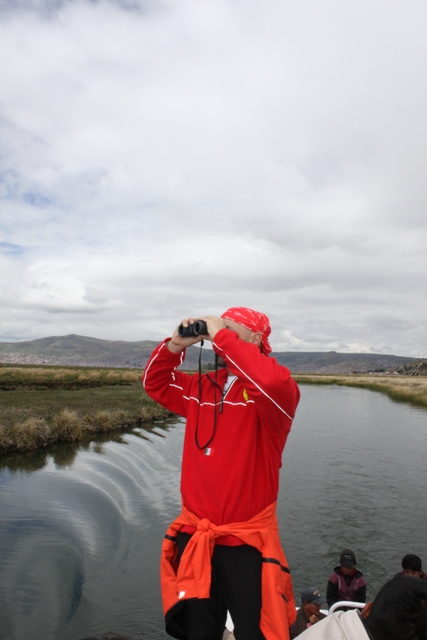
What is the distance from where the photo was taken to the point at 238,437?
2881mm

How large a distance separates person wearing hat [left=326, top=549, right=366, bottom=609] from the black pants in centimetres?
379

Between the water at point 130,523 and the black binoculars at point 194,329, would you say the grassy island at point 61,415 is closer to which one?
the water at point 130,523

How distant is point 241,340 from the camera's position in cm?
278

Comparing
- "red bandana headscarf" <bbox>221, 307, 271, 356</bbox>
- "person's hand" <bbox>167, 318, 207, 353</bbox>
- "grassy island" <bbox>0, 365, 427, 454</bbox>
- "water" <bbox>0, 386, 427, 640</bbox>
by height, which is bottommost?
"water" <bbox>0, 386, 427, 640</bbox>

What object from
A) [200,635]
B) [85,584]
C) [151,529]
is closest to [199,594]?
[200,635]

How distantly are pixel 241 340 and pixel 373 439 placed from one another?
70.9 feet

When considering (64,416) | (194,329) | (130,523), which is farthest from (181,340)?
(64,416)

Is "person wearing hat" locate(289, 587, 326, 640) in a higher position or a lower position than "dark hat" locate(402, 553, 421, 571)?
lower

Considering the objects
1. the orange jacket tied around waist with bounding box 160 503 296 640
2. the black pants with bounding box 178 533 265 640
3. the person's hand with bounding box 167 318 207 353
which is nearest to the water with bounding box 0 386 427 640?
the black pants with bounding box 178 533 265 640

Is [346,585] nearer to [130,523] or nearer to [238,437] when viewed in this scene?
[238,437]

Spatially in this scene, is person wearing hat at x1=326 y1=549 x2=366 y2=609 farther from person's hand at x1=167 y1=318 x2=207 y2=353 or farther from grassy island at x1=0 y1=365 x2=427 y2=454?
grassy island at x1=0 y1=365 x2=427 y2=454

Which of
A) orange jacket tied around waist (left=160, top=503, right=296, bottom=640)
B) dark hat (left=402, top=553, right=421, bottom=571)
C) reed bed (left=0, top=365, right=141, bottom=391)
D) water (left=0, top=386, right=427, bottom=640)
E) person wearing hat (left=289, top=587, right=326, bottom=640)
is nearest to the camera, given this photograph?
orange jacket tied around waist (left=160, top=503, right=296, bottom=640)

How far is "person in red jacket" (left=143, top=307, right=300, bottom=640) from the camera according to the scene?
8.55 ft

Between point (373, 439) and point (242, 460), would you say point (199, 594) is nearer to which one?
point (242, 460)
